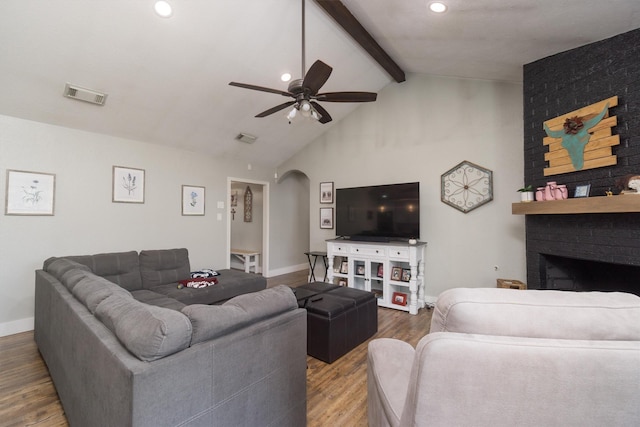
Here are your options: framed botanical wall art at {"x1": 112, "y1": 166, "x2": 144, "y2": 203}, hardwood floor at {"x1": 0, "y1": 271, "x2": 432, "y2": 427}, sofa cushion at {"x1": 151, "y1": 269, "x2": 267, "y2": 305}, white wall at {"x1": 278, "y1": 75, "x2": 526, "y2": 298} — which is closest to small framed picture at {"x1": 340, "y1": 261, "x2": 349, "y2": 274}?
white wall at {"x1": 278, "y1": 75, "x2": 526, "y2": 298}

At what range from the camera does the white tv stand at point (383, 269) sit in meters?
3.83

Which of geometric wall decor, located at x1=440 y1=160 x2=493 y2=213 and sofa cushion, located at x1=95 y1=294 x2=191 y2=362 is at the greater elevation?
geometric wall decor, located at x1=440 y1=160 x2=493 y2=213

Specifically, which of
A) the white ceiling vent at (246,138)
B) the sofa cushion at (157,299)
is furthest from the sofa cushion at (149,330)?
the white ceiling vent at (246,138)

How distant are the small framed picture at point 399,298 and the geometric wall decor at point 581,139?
87.4 inches

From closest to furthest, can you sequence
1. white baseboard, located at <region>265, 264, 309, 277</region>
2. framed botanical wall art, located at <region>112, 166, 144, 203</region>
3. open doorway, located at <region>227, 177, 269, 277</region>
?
framed botanical wall art, located at <region>112, 166, 144, 203</region> < open doorway, located at <region>227, 177, 269, 277</region> < white baseboard, located at <region>265, 264, 309, 277</region>

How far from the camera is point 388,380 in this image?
1.18 m

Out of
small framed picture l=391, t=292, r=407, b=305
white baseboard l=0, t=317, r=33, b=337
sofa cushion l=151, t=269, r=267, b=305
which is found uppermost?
sofa cushion l=151, t=269, r=267, b=305

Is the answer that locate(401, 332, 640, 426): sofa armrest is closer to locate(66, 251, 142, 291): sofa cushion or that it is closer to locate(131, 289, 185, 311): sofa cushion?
locate(131, 289, 185, 311): sofa cushion

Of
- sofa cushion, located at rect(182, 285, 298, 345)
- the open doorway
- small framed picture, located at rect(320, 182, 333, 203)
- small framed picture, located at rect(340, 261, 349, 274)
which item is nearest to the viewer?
sofa cushion, located at rect(182, 285, 298, 345)

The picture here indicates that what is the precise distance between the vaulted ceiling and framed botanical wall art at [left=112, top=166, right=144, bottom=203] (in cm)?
51

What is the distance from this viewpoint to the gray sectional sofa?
1014mm

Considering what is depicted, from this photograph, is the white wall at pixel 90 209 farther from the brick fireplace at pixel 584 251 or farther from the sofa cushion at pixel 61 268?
the brick fireplace at pixel 584 251

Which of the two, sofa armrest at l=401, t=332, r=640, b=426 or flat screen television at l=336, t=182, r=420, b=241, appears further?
flat screen television at l=336, t=182, r=420, b=241

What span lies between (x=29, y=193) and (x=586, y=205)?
551cm
